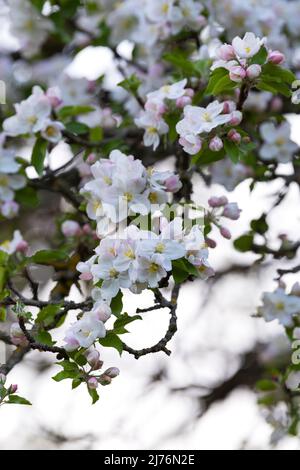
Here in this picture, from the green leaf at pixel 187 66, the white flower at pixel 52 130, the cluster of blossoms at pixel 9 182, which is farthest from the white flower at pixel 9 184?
the green leaf at pixel 187 66

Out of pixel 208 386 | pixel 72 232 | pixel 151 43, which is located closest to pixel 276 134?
pixel 151 43

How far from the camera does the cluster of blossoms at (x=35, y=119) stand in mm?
2004

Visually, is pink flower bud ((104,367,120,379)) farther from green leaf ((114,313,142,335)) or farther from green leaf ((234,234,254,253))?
green leaf ((234,234,254,253))

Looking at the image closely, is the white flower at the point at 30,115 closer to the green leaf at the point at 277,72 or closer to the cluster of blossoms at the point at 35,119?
the cluster of blossoms at the point at 35,119

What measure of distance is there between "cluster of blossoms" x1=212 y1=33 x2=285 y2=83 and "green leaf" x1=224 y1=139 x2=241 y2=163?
0.11m

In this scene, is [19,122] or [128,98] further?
[128,98]

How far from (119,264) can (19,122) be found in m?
0.61

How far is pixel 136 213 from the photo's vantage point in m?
1.66

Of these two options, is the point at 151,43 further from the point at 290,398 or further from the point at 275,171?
the point at 290,398

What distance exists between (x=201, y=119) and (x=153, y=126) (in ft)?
0.96

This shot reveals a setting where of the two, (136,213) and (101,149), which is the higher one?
(136,213)

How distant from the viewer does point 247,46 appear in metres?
1.61

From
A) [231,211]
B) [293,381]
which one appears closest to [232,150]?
[231,211]

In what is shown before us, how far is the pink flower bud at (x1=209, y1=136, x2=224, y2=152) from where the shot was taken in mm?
1632
